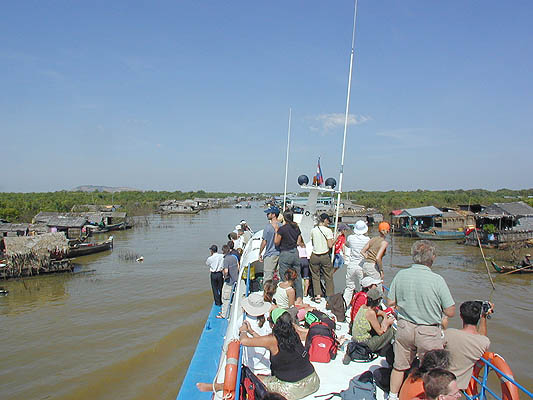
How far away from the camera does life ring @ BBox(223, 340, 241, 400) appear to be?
11.0 ft

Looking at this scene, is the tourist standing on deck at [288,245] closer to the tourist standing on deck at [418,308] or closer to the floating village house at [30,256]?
the tourist standing on deck at [418,308]

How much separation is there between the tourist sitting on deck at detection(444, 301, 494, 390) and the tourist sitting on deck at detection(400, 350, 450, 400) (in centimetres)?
45

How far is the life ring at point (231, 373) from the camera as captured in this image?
3.35 metres

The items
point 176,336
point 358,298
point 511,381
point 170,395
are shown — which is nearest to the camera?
point 511,381

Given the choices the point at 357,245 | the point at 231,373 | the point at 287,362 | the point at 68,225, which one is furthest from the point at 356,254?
the point at 68,225

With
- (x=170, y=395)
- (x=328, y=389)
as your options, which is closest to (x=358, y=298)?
(x=328, y=389)

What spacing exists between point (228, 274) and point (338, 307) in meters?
2.65

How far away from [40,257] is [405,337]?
873 inches

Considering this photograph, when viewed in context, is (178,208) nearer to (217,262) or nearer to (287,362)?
(217,262)

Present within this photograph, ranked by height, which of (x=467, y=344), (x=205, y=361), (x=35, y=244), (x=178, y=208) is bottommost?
(x=178, y=208)

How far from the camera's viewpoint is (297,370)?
12.4 ft

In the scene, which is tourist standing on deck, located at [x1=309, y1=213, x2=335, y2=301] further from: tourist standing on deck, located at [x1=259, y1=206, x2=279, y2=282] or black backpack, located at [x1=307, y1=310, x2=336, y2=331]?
black backpack, located at [x1=307, y1=310, x2=336, y2=331]

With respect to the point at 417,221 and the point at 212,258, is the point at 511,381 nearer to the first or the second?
the point at 212,258

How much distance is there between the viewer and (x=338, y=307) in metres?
6.19
